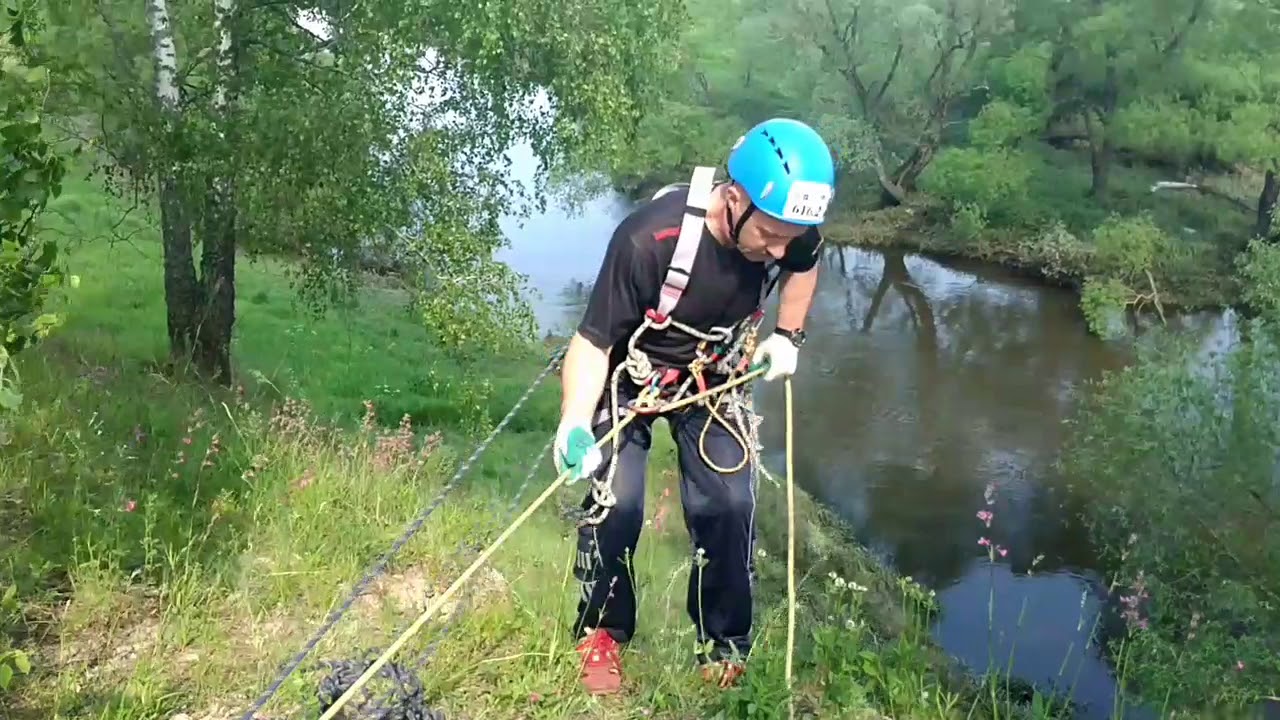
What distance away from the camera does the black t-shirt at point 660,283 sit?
11.4 feet

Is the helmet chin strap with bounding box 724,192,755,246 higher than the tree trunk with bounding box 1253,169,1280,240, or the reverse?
the helmet chin strap with bounding box 724,192,755,246

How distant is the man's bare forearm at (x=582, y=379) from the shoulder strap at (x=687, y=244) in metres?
0.27

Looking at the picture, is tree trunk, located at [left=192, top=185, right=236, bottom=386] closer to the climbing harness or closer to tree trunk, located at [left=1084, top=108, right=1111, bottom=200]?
the climbing harness

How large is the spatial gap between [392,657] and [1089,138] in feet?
93.3

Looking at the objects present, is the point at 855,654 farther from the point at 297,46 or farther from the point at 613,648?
the point at 297,46

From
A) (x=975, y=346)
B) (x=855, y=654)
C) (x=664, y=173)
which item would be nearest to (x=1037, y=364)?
(x=975, y=346)

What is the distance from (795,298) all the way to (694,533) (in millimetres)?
939

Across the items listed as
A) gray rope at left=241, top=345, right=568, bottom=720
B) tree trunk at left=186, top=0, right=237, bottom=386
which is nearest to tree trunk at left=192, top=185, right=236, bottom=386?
tree trunk at left=186, top=0, right=237, bottom=386

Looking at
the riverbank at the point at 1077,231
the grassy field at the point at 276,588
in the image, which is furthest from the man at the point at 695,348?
the riverbank at the point at 1077,231

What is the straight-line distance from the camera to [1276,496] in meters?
12.3

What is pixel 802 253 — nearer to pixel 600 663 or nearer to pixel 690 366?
pixel 690 366

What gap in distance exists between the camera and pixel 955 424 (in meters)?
17.2

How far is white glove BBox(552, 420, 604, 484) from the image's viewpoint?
3.39 meters

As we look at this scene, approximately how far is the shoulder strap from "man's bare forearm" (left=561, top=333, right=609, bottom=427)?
0.27 m
